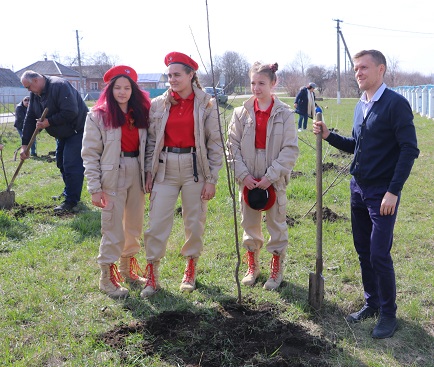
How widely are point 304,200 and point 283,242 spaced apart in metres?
3.27

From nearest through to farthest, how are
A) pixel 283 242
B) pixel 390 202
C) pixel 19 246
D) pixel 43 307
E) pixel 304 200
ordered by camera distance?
1. pixel 390 202
2. pixel 43 307
3. pixel 283 242
4. pixel 19 246
5. pixel 304 200

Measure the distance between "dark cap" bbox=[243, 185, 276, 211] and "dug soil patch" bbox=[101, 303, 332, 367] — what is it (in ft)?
3.03

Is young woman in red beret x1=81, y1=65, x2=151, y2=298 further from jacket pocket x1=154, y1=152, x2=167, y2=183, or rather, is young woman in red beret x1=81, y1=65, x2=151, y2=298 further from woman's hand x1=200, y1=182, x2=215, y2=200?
woman's hand x1=200, y1=182, x2=215, y2=200

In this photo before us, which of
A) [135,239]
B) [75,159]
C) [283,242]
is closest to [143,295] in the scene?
[135,239]

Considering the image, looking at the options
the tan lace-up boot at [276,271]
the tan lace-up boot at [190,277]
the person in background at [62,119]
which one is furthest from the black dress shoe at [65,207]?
the tan lace-up boot at [276,271]

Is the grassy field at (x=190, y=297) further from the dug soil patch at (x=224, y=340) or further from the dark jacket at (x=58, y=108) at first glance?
the dark jacket at (x=58, y=108)

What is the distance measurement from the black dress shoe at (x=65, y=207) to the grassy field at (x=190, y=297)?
133 mm

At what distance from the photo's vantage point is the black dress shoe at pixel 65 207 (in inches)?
280

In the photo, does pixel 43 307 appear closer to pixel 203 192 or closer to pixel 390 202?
pixel 203 192

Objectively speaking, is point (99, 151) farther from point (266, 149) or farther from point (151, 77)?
point (151, 77)

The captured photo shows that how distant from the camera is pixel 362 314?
374 centimetres

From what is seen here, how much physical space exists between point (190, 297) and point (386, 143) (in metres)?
2.13

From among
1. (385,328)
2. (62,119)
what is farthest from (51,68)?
(385,328)

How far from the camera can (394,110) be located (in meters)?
3.20
